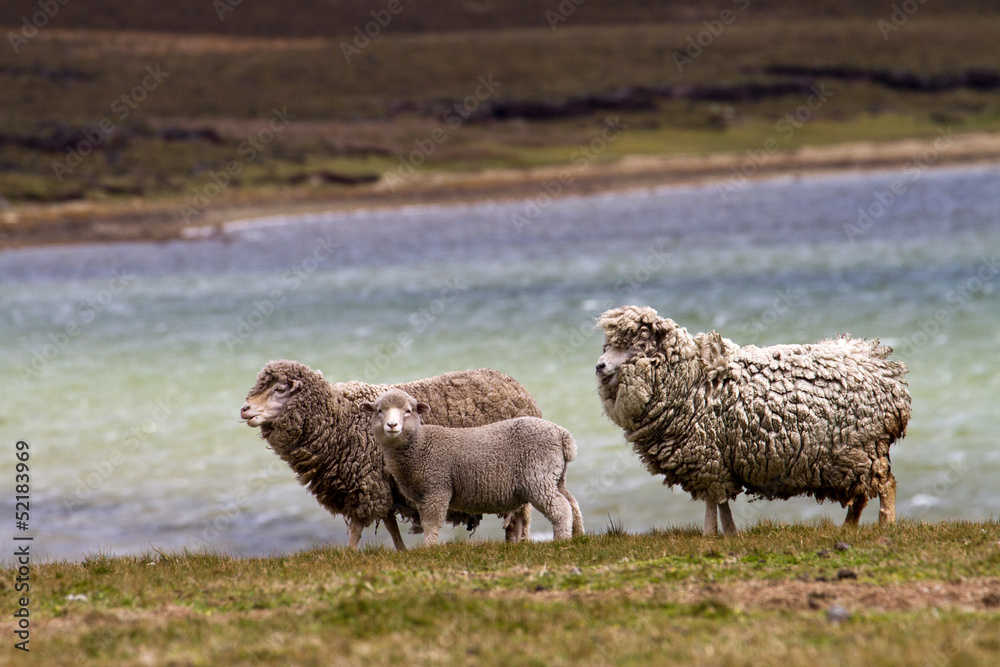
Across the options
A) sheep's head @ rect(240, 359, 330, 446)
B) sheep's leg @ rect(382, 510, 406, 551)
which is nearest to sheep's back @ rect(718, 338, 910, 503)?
sheep's leg @ rect(382, 510, 406, 551)

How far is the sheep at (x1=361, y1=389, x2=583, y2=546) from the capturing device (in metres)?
9.88

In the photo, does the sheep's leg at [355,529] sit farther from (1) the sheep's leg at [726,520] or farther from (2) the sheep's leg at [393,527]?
(1) the sheep's leg at [726,520]

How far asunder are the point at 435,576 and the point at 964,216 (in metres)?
51.7

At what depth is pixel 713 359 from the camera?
993cm

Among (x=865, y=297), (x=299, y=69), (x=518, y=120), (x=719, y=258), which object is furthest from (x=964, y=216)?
(x=299, y=69)

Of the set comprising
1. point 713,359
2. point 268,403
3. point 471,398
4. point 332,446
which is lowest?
point 332,446

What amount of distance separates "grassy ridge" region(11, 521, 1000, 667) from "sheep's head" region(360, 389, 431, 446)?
3.57 feet

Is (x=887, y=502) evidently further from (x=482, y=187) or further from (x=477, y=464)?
(x=482, y=187)

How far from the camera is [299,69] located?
6201 inches

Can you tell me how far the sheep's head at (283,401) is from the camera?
34.6 feet

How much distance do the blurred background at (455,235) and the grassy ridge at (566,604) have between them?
4.19 m

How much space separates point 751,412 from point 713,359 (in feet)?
1.95

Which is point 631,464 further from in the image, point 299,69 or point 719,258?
point 299,69

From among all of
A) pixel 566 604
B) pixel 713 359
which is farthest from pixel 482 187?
pixel 566 604
